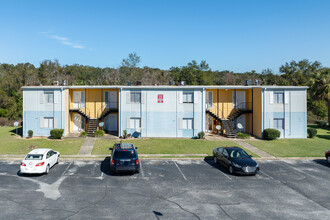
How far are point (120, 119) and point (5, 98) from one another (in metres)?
33.8

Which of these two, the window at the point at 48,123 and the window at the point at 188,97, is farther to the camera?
the window at the point at 188,97

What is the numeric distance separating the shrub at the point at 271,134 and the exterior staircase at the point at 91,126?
1938 cm

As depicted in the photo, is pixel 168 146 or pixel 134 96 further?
pixel 134 96

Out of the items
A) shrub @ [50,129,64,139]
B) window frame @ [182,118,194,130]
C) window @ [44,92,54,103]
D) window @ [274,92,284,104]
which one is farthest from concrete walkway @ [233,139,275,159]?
window @ [44,92,54,103]

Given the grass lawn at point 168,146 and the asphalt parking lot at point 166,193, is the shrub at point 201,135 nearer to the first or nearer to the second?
the grass lawn at point 168,146

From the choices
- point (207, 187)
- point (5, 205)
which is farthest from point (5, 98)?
point (207, 187)

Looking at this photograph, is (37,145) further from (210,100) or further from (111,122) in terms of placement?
(210,100)

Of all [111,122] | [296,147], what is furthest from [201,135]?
[111,122]

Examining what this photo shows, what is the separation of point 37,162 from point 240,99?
24.5 meters

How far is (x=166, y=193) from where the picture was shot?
1327 centimetres

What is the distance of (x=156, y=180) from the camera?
15.5 m

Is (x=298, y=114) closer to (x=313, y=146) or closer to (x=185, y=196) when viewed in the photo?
(x=313, y=146)

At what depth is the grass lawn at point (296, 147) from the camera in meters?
22.8

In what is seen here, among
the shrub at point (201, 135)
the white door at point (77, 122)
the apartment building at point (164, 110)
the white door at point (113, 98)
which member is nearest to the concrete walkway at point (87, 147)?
the apartment building at point (164, 110)
